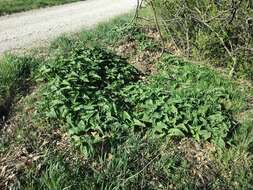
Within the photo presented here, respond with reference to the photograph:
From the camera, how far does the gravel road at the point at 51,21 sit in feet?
34.9

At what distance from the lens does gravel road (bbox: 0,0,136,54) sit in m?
10.6

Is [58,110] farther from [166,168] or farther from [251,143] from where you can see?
[251,143]

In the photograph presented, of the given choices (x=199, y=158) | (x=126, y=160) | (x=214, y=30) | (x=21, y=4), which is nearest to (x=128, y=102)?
(x=199, y=158)

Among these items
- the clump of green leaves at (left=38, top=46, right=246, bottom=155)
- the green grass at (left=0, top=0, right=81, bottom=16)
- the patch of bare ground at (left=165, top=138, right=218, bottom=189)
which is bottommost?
the green grass at (left=0, top=0, right=81, bottom=16)

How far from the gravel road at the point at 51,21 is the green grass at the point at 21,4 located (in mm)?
330

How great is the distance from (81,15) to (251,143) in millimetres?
9650

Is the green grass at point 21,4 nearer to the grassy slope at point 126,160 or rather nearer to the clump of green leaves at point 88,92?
the clump of green leaves at point 88,92

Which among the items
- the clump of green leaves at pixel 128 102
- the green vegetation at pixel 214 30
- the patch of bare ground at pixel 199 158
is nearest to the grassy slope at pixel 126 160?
the patch of bare ground at pixel 199 158

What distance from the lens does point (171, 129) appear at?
5.58 m

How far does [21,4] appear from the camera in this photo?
15.4 metres

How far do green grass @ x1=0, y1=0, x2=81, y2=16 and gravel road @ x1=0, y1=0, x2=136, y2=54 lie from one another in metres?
0.33

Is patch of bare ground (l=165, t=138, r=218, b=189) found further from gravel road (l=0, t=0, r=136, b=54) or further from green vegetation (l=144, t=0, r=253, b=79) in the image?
gravel road (l=0, t=0, r=136, b=54)

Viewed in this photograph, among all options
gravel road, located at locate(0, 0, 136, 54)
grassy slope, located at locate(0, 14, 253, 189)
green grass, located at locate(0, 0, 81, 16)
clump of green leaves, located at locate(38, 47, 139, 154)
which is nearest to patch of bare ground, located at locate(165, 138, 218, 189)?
grassy slope, located at locate(0, 14, 253, 189)

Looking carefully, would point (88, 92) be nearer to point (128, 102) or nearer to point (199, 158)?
point (128, 102)
